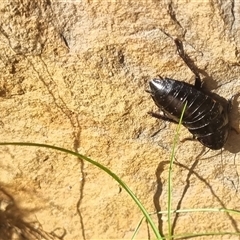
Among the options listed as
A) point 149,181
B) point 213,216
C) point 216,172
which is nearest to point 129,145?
point 149,181

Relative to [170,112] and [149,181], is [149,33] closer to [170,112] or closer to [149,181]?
[170,112]

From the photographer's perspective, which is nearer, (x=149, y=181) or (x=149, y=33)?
(x=149, y=33)

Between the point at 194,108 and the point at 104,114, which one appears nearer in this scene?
the point at 194,108

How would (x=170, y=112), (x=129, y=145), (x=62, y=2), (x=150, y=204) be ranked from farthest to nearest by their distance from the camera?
1. (x=150, y=204)
2. (x=129, y=145)
3. (x=170, y=112)
4. (x=62, y=2)
